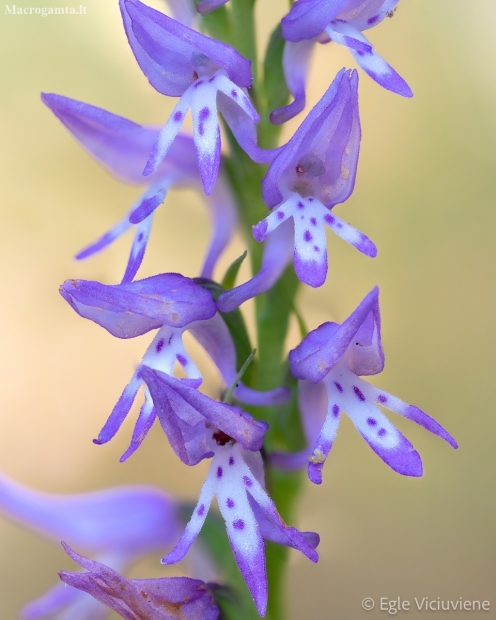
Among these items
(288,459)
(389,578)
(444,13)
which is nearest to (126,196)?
(444,13)

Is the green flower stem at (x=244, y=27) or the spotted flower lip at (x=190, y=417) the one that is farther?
the green flower stem at (x=244, y=27)

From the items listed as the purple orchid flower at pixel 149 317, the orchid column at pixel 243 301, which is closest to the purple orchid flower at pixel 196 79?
the orchid column at pixel 243 301

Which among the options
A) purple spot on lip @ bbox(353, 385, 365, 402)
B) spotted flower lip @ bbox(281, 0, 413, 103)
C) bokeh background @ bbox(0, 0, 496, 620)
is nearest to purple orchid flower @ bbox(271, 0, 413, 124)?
spotted flower lip @ bbox(281, 0, 413, 103)

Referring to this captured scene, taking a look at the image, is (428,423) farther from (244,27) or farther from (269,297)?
(244,27)

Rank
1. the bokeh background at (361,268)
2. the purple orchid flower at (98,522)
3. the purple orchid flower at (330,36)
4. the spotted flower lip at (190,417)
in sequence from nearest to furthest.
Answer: the spotted flower lip at (190,417) < the purple orchid flower at (330,36) < the purple orchid flower at (98,522) < the bokeh background at (361,268)

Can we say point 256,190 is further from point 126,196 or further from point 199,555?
point 126,196

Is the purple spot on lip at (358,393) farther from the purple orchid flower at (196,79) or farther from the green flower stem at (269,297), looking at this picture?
the purple orchid flower at (196,79)
